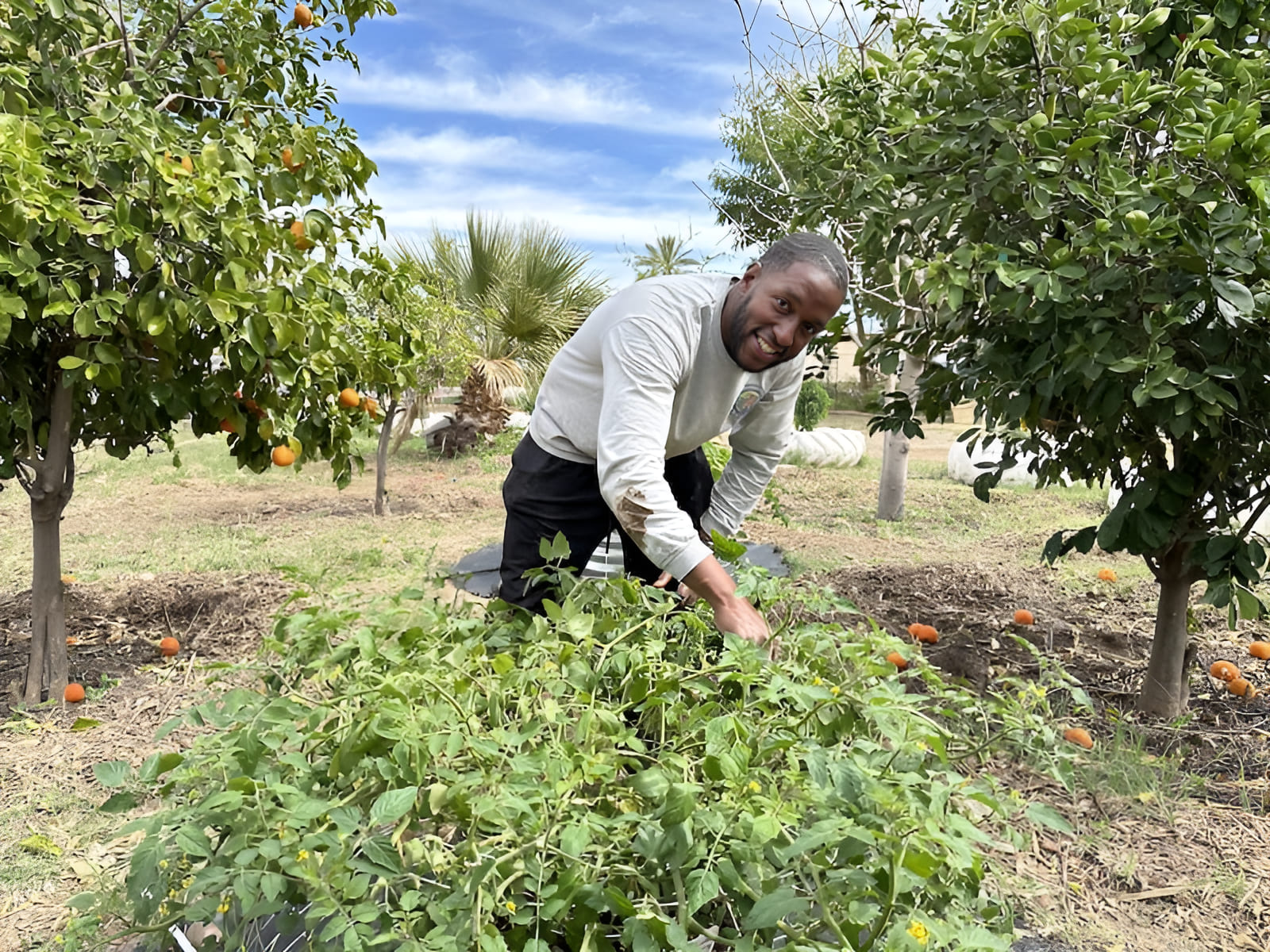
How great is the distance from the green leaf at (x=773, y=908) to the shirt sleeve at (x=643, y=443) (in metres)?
0.72

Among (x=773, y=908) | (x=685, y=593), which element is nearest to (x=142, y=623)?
(x=685, y=593)

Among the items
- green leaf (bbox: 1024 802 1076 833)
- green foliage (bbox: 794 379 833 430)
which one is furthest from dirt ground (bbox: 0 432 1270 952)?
green foliage (bbox: 794 379 833 430)

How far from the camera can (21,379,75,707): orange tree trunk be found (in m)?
3.20

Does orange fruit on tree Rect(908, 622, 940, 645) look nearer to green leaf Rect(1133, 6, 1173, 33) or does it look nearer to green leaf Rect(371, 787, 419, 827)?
green leaf Rect(1133, 6, 1173, 33)

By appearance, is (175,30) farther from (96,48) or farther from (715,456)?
(715,456)

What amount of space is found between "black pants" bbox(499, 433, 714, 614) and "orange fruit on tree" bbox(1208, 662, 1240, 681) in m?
2.23

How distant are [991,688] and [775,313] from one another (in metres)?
1.46

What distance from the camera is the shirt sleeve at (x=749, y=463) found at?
2.39 metres

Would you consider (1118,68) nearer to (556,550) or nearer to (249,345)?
(556,550)

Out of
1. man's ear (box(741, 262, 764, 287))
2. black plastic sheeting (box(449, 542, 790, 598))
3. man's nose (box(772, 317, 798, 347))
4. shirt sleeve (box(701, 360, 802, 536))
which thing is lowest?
black plastic sheeting (box(449, 542, 790, 598))

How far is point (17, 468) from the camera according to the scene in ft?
10.5

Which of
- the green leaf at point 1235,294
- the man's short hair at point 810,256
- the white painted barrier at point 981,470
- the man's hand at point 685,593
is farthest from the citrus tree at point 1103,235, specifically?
the white painted barrier at point 981,470

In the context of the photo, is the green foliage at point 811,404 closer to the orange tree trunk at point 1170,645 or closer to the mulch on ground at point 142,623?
the mulch on ground at point 142,623

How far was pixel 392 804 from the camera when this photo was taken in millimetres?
1066
